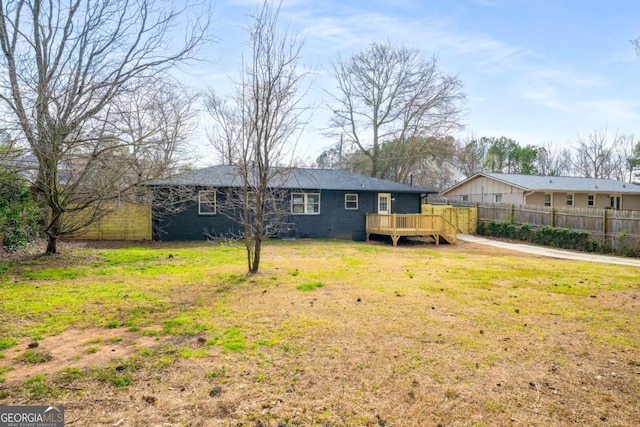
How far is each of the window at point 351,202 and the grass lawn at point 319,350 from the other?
1060 cm

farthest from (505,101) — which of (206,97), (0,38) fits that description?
(0,38)

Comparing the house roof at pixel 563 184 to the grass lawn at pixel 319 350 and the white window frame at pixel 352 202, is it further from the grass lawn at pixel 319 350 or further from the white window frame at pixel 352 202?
the grass lawn at pixel 319 350

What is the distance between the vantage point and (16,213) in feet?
30.8

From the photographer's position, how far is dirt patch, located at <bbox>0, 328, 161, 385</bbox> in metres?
3.20

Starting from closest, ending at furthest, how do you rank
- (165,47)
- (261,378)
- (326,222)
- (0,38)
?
(261,378)
(0,38)
(165,47)
(326,222)

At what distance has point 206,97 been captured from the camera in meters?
10.1

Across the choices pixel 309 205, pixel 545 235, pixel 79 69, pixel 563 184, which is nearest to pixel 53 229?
pixel 79 69

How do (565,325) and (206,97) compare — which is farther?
(206,97)

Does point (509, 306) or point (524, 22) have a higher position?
point (524, 22)

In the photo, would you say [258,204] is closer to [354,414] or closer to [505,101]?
[354,414]

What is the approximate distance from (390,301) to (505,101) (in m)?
18.7

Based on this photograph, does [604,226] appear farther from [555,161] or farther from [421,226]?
[555,161]

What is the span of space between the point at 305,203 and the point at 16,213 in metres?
10.8

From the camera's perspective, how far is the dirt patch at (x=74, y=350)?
3.20 metres
